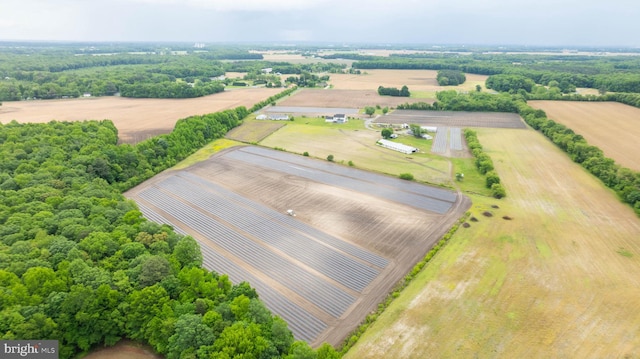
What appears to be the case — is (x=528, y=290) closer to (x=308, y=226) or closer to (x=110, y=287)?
(x=308, y=226)

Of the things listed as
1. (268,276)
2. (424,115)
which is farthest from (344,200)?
(424,115)

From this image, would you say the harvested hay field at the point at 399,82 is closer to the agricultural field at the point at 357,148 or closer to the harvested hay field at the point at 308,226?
the agricultural field at the point at 357,148

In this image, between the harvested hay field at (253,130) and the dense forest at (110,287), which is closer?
the dense forest at (110,287)

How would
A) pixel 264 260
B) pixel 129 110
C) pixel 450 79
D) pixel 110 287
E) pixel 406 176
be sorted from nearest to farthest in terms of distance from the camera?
pixel 110 287, pixel 264 260, pixel 406 176, pixel 129 110, pixel 450 79

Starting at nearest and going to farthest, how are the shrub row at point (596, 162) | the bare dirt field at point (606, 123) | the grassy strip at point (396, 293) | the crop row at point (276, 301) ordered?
the grassy strip at point (396, 293), the crop row at point (276, 301), the shrub row at point (596, 162), the bare dirt field at point (606, 123)

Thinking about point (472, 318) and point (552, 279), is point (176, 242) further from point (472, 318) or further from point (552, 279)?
point (552, 279)

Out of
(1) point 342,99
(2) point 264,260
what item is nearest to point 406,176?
(2) point 264,260

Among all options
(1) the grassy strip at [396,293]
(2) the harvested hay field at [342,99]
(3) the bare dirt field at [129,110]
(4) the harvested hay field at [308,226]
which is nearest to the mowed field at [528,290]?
(1) the grassy strip at [396,293]
